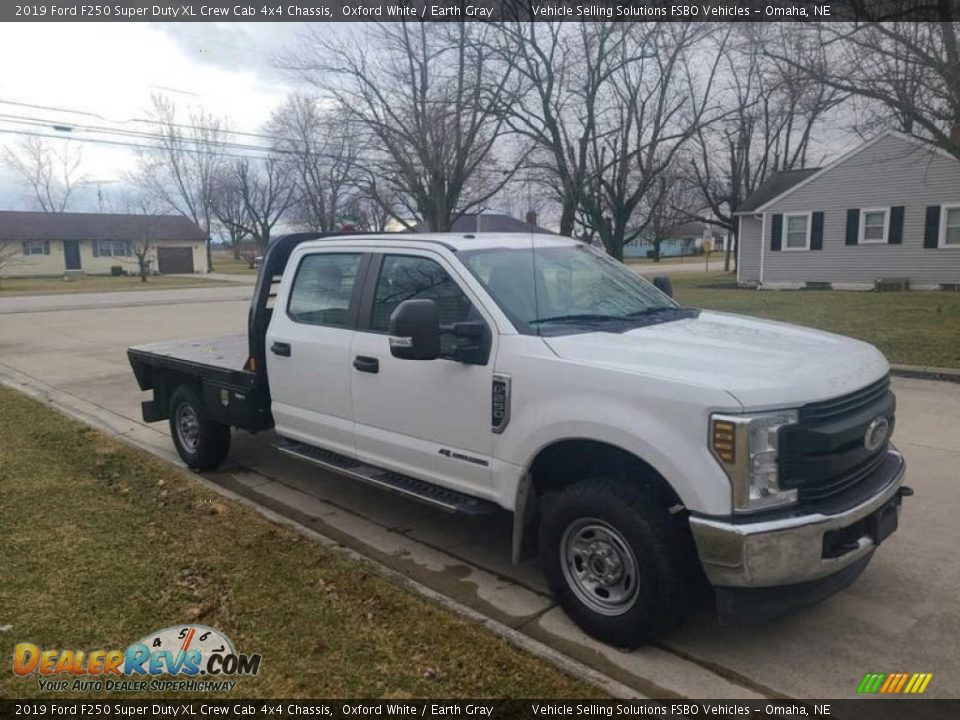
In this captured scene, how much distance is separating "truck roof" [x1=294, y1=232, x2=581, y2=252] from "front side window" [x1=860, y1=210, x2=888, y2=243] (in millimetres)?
22899

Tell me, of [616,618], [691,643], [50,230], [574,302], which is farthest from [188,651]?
[50,230]

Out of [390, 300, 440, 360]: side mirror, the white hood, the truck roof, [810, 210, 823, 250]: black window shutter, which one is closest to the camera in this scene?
the white hood

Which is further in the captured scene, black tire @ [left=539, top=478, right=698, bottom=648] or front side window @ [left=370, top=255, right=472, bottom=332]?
front side window @ [left=370, top=255, right=472, bottom=332]

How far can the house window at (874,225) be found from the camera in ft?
79.5

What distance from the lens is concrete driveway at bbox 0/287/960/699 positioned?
3.38 meters

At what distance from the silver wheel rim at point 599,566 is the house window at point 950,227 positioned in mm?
Answer: 23958

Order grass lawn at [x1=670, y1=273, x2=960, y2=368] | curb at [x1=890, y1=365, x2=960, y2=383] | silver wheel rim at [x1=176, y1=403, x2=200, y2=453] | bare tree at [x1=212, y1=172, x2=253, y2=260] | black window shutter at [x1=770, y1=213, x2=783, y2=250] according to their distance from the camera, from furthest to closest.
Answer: bare tree at [x1=212, y1=172, x2=253, y2=260]
black window shutter at [x1=770, y1=213, x2=783, y2=250]
grass lawn at [x1=670, y1=273, x2=960, y2=368]
curb at [x1=890, y1=365, x2=960, y2=383]
silver wheel rim at [x1=176, y1=403, x2=200, y2=453]

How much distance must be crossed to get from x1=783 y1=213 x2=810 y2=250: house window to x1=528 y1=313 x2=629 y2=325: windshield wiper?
2463 centimetres

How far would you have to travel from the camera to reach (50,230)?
54.6 meters

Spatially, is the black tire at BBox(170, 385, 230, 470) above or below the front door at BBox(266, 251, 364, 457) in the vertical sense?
below

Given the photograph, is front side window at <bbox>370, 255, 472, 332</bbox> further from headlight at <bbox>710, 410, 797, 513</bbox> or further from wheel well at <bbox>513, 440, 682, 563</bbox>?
headlight at <bbox>710, 410, 797, 513</bbox>

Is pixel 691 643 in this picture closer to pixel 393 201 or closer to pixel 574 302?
pixel 574 302

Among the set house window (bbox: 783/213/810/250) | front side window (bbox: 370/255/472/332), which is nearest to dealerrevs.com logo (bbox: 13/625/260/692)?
front side window (bbox: 370/255/472/332)

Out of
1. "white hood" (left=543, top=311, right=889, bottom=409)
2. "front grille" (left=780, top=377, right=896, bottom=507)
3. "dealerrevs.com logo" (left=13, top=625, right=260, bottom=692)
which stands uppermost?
"white hood" (left=543, top=311, right=889, bottom=409)
